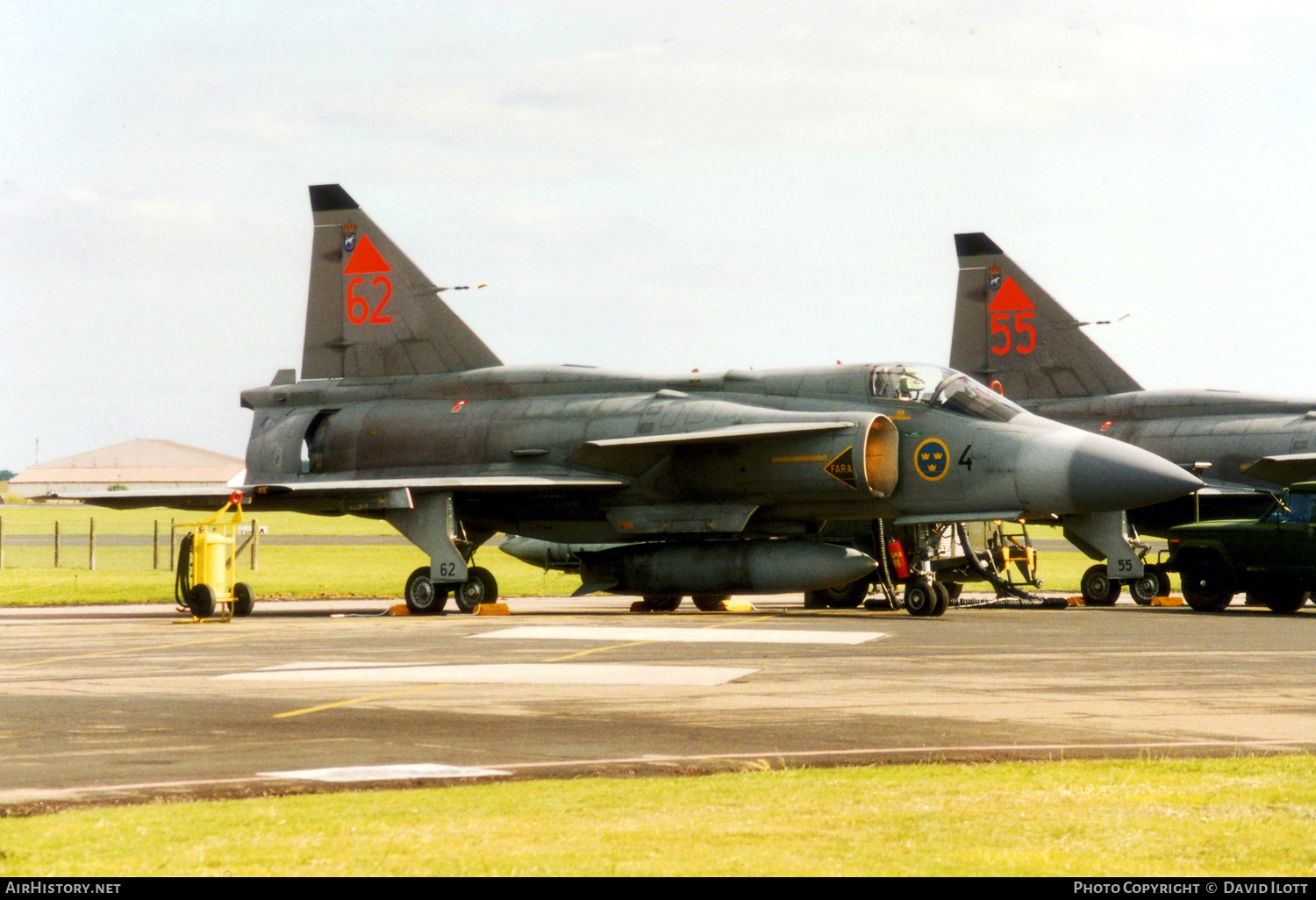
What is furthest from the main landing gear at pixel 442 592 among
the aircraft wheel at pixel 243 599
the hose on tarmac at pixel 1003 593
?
the hose on tarmac at pixel 1003 593

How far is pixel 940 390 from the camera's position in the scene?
22.6 m

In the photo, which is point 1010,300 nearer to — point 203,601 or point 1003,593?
point 1003,593

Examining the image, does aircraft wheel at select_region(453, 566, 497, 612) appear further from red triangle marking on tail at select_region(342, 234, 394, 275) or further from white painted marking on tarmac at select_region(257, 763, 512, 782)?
white painted marking on tarmac at select_region(257, 763, 512, 782)

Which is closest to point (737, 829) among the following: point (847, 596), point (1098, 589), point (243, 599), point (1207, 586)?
point (243, 599)

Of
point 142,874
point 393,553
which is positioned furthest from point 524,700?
point 393,553

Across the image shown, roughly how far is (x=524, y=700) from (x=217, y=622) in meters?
11.4


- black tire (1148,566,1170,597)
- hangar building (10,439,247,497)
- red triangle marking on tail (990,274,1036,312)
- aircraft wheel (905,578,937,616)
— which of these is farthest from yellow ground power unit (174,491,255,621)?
hangar building (10,439,247,497)

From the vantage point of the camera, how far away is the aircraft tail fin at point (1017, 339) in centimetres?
3084

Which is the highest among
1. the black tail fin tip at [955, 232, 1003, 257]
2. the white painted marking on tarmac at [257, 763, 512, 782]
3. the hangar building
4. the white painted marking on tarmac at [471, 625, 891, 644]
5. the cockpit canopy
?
the black tail fin tip at [955, 232, 1003, 257]

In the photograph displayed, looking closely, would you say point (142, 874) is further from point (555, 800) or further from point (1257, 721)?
point (1257, 721)

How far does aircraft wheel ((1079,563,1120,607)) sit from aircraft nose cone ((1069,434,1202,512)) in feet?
16.3

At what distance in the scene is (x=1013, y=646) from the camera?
16.0 m

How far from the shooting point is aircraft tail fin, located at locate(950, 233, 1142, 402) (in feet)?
101

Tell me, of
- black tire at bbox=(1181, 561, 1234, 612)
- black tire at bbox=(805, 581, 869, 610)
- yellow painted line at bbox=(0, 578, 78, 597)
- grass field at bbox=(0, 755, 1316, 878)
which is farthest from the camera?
yellow painted line at bbox=(0, 578, 78, 597)
